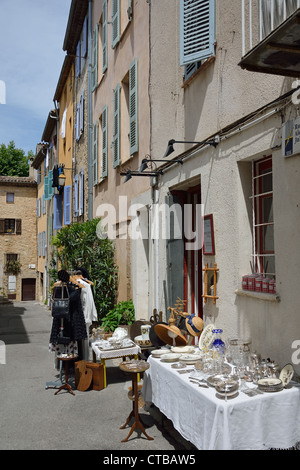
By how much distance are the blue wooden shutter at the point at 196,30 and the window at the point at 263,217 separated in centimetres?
164

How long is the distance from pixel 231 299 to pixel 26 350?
19.0ft

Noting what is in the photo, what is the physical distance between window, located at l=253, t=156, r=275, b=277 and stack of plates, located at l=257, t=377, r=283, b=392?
1.21 metres

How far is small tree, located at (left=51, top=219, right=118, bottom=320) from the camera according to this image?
10.1 metres

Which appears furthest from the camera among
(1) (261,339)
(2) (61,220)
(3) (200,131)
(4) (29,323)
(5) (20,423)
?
(2) (61,220)

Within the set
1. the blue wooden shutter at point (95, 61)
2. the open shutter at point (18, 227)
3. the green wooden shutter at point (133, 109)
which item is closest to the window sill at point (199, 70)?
the green wooden shutter at point (133, 109)

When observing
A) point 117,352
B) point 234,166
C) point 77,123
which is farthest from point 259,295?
point 77,123

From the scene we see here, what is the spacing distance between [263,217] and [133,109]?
4.91 metres

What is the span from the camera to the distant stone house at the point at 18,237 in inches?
1156

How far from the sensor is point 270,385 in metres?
3.46

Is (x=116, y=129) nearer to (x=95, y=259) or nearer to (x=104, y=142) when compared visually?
(x=104, y=142)

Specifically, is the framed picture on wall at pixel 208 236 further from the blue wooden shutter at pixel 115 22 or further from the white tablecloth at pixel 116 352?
the blue wooden shutter at pixel 115 22

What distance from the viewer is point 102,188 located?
11.6 metres
